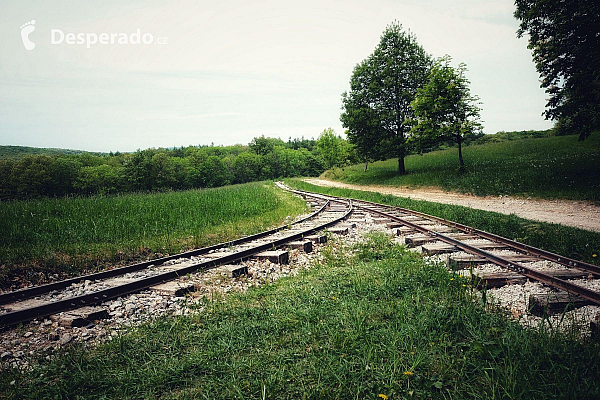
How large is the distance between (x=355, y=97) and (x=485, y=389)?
28209 mm

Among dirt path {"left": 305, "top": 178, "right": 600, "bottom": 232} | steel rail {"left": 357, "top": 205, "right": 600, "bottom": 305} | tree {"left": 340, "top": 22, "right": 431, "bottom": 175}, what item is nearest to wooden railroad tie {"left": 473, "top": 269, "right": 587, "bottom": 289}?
steel rail {"left": 357, "top": 205, "right": 600, "bottom": 305}

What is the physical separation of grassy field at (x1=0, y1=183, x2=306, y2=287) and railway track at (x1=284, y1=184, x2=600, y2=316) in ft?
15.7

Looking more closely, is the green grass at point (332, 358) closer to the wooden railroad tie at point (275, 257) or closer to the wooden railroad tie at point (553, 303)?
the wooden railroad tie at point (553, 303)

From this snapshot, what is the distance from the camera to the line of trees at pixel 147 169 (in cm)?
2296

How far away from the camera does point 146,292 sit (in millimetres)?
3947

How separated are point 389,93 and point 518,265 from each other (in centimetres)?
2498

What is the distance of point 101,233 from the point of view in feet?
22.6

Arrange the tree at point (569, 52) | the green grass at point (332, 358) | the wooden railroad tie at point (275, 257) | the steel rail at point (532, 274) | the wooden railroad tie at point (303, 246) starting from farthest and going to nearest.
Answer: the tree at point (569, 52)
the wooden railroad tie at point (303, 246)
the wooden railroad tie at point (275, 257)
the steel rail at point (532, 274)
the green grass at point (332, 358)

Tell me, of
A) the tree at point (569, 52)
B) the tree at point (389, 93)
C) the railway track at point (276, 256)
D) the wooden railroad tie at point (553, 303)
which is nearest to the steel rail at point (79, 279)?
the railway track at point (276, 256)

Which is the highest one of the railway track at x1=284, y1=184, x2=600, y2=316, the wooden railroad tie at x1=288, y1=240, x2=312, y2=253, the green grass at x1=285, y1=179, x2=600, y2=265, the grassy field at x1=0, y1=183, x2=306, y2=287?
the grassy field at x1=0, y1=183, x2=306, y2=287

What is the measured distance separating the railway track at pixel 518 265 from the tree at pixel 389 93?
2045cm

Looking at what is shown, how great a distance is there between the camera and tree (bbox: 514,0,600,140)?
11.0 meters

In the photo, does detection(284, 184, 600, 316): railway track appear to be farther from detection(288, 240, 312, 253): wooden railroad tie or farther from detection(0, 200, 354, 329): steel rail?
detection(0, 200, 354, 329): steel rail

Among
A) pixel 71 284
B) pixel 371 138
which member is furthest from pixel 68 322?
pixel 371 138
